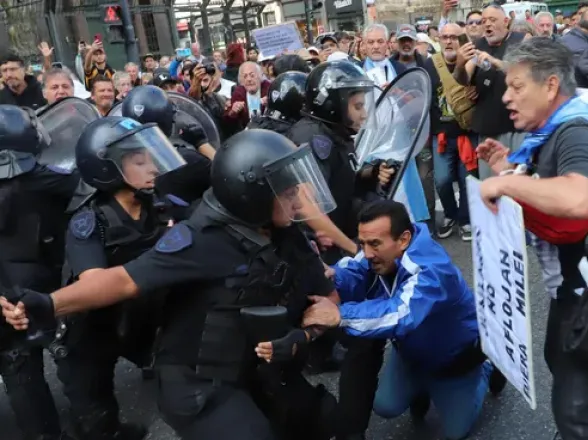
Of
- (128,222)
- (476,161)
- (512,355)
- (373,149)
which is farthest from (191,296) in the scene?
(476,161)

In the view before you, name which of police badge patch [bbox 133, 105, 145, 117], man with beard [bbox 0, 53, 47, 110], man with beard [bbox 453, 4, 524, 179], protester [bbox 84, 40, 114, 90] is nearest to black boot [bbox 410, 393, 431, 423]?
police badge patch [bbox 133, 105, 145, 117]

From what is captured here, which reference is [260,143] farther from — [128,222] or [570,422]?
[570,422]

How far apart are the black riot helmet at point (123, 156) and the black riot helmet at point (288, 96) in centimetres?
142

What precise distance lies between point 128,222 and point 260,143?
0.95m

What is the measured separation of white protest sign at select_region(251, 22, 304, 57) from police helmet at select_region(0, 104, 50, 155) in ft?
19.6

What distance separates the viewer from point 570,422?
2.10 m

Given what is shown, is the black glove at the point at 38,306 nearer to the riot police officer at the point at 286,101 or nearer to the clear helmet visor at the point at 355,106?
the clear helmet visor at the point at 355,106

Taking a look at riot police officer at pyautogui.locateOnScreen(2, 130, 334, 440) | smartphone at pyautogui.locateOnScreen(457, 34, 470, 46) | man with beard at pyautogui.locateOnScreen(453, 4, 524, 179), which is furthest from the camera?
smartphone at pyautogui.locateOnScreen(457, 34, 470, 46)

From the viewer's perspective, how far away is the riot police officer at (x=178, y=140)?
3.56 meters

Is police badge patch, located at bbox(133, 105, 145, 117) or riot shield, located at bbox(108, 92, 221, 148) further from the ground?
police badge patch, located at bbox(133, 105, 145, 117)

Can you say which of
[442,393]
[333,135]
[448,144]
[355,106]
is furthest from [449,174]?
[442,393]

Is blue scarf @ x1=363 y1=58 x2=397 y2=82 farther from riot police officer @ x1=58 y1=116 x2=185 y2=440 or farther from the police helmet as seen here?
the police helmet

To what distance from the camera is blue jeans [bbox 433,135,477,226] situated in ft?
18.9

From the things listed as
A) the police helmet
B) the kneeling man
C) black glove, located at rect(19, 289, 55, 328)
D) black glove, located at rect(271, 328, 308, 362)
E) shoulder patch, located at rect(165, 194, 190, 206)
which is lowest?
the kneeling man
